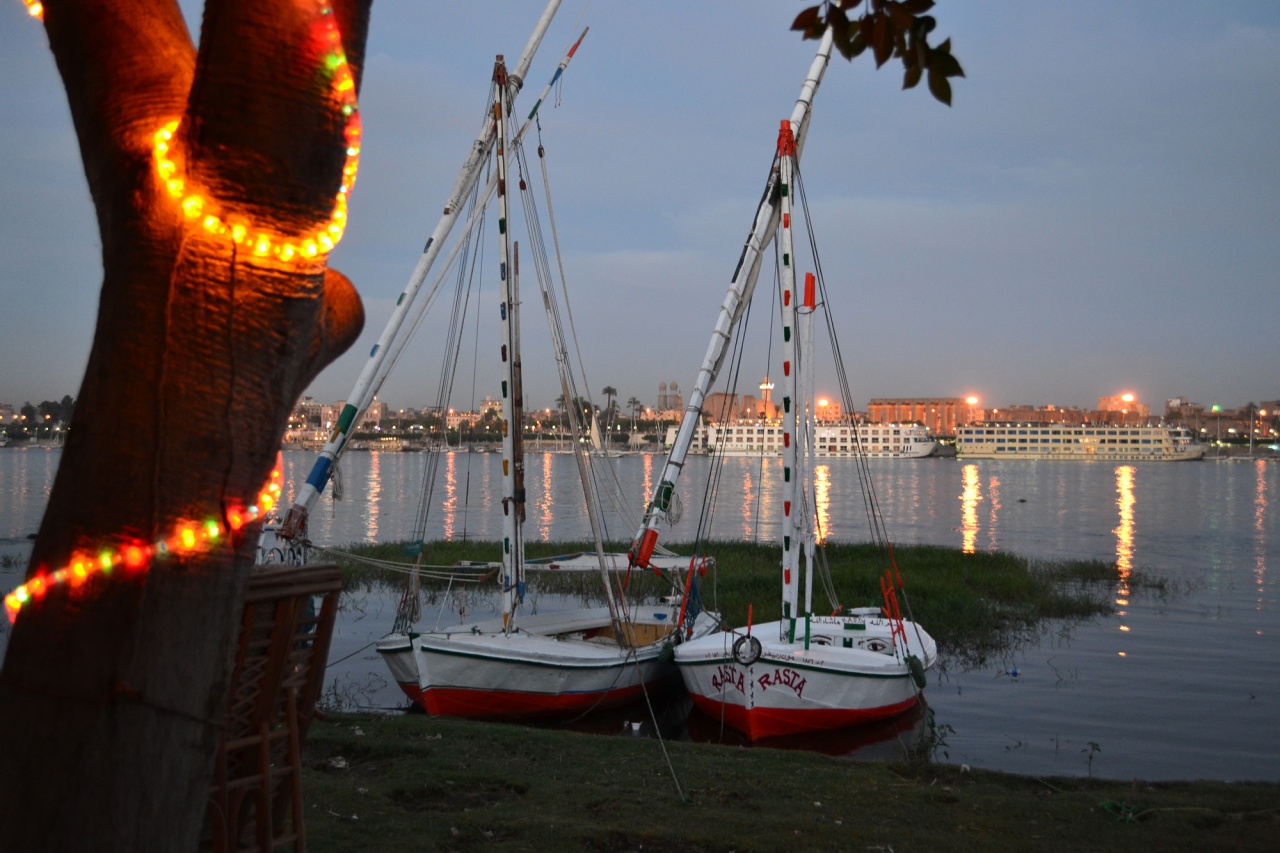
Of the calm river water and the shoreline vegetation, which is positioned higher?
the shoreline vegetation

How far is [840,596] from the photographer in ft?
80.9

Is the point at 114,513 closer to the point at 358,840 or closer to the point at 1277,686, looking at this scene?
the point at 358,840

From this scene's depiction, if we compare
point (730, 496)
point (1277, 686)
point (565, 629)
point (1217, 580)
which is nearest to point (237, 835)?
point (565, 629)

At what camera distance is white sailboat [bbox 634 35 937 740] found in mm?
13172

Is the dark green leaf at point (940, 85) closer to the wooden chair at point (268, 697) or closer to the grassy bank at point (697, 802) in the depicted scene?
the wooden chair at point (268, 697)

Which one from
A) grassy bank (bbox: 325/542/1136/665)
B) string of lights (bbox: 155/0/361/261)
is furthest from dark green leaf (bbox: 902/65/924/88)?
grassy bank (bbox: 325/542/1136/665)

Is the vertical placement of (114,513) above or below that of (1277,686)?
above

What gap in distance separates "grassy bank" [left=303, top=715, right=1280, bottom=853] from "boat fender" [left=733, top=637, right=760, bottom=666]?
210 centimetres

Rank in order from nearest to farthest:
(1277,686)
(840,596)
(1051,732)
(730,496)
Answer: (1051,732)
(1277,686)
(840,596)
(730,496)

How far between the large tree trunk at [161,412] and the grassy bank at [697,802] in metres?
4.23

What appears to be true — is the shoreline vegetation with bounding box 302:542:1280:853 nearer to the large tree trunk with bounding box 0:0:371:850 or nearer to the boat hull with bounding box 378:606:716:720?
the boat hull with bounding box 378:606:716:720

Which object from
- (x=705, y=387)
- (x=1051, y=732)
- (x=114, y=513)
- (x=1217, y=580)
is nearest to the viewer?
(x=114, y=513)

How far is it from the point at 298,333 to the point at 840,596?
2260 centimetres

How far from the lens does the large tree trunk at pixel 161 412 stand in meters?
2.90
